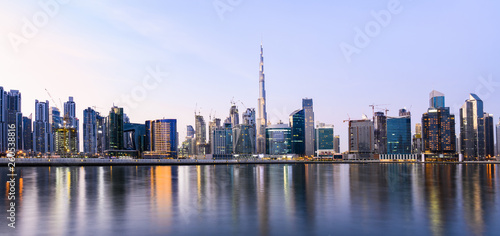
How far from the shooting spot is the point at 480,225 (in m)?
30.6

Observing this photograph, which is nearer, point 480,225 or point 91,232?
point 91,232

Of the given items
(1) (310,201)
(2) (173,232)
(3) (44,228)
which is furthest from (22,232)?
(1) (310,201)

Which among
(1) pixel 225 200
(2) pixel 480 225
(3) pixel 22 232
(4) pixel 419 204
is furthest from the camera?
(1) pixel 225 200

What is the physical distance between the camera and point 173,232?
27438 millimetres

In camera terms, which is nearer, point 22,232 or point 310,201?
point 22,232

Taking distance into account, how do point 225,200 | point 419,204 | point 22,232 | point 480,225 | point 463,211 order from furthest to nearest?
point 225,200 < point 419,204 < point 463,211 < point 480,225 < point 22,232

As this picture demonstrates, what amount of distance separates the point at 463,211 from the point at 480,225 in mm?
7764

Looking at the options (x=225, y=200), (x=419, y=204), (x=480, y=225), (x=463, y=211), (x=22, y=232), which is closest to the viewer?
(x=22, y=232)

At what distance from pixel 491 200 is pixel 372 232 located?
28.9 m

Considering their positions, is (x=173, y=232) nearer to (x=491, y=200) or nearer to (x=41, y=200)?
(x=41, y=200)

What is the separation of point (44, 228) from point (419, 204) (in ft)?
120

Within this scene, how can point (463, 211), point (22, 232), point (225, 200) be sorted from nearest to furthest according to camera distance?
point (22, 232) < point (463, 211) < point (225, 200)

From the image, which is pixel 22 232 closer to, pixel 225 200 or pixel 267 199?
pixel 225 200

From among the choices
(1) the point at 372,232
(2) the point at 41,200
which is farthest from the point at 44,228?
(1) the point at 372,232
